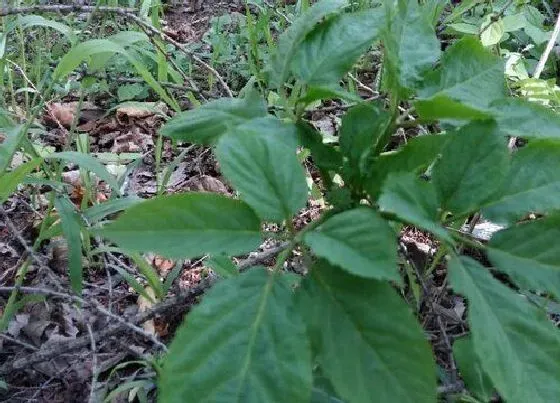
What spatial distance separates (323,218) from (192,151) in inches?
54.8

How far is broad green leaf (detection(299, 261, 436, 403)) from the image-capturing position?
1.75 feet

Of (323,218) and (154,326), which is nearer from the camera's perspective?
(323,218)

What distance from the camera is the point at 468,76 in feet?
2.49

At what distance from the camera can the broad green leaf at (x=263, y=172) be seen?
62 centimetres

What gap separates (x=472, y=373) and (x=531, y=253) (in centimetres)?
30

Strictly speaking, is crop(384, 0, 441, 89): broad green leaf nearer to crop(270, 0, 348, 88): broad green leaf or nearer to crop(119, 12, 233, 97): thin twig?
crop(270, 0, 348, 88): broad green leaf

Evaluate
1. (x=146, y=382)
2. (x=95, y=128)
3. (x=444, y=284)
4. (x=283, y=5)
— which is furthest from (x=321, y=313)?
(x=283, y=5)

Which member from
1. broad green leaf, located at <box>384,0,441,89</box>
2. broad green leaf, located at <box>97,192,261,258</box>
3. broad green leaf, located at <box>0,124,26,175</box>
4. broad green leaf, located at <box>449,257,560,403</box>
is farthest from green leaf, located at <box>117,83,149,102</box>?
broad green leaf, located at <box>449,257,560,403</box>

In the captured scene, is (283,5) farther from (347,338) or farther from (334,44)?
(347,338)

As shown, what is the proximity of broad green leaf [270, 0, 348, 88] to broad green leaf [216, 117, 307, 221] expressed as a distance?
7.2 inches

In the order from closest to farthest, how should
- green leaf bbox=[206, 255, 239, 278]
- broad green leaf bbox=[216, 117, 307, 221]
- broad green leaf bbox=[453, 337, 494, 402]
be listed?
1. broad green leaf bbox=[216, 117, 307, 221]
2. broad green leaf bbox=[453, 337, 494, 402]
3. green leaf bbox=[206, 255, 239, 278]

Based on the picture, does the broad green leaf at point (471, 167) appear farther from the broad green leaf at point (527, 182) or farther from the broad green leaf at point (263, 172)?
the broad green leaf at point (263, 172)

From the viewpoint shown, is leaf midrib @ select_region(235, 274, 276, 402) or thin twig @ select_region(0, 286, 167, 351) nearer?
leaf midrib @ select_region(235, 274, 276, 402)

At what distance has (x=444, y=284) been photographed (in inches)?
55.0
